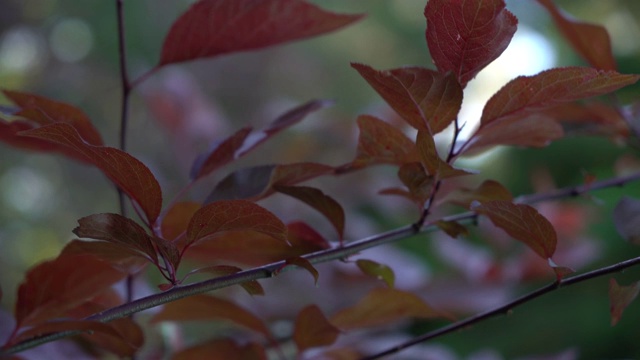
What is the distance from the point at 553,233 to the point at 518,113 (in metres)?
0.07

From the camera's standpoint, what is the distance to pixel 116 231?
32 cm

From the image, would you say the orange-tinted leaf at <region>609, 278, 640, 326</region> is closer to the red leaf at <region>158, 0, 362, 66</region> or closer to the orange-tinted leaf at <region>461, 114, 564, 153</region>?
the orange-tinted leaf at <region>461, 114, 564, 153</region>

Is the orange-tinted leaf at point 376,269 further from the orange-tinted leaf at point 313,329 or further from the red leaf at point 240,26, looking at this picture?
the red leaf at point 240,26

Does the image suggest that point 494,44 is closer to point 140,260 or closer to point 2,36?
point 140,260

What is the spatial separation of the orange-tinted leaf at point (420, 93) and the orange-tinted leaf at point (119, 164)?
130 mm

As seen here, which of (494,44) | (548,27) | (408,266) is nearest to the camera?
(494,44)

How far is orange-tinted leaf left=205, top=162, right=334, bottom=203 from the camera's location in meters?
0.40

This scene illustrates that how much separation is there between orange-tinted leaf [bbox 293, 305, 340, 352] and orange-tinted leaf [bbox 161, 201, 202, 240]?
0.11m

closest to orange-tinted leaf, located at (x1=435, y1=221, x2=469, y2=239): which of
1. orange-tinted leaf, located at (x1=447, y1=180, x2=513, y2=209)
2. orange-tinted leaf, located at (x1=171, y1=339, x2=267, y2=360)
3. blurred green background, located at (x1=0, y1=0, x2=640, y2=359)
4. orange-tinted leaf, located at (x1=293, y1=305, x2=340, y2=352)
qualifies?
orange-tinted leaf, located at (x1=447, y1=180, x2=513, y2=209)

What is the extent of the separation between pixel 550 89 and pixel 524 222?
0.25ft

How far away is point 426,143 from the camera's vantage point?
349 mm

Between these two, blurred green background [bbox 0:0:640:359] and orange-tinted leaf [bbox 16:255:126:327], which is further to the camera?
blurred green background [bbox 0:0:640:359]

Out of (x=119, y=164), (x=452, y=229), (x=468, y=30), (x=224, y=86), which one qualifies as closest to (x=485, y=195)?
(x=452, y=229)

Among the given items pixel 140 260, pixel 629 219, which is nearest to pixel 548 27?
pixel 629 219
